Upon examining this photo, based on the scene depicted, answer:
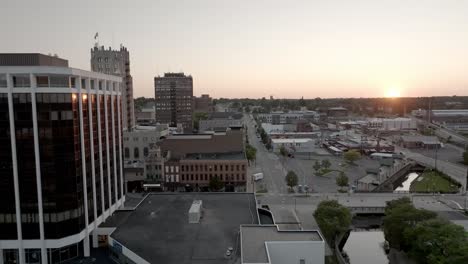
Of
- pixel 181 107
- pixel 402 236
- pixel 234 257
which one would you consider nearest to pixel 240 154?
pixel 402 236

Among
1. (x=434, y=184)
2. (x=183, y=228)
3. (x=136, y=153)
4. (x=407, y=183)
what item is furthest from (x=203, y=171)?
(x=407, y=183)

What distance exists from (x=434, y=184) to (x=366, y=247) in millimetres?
36603

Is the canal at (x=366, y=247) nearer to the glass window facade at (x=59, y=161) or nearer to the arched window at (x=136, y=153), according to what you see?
the glass window facade at (x=59, y=161)

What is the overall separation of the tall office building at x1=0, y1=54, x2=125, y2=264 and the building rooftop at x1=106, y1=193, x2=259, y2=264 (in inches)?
216

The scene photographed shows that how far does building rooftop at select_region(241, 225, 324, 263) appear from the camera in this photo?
28745 mm

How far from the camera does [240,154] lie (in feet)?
262

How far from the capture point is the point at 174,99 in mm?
156375

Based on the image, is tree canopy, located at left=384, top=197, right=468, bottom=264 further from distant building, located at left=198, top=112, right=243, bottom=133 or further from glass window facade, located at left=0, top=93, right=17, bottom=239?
distant building, located at left=198, top=112, right=243, bottom=133

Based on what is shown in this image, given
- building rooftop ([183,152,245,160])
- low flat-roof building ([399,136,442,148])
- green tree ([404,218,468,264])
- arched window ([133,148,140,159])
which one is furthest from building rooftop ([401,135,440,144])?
green tree ([404,218,468,264])

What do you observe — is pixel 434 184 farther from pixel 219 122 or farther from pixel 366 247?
pixel 219 122

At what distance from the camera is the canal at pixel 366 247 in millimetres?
45578

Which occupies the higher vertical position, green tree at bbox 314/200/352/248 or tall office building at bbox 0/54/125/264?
tall office building at bbox 0/54/125/264

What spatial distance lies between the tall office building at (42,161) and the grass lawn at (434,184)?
212 feet

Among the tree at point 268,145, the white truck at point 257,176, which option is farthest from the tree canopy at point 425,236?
the tree at point 268,145
